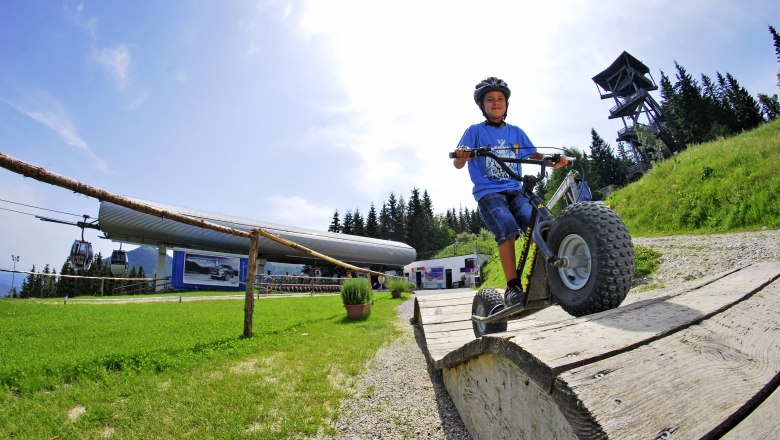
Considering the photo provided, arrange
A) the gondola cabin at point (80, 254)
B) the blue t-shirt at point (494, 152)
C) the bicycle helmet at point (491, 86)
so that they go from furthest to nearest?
the gondola cabin at point (80, 254) < the bicycle helmet at point (491, 86) < the blue t-shirt at point (494, 152)

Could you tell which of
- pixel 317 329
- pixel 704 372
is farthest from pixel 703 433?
pixel 317 329

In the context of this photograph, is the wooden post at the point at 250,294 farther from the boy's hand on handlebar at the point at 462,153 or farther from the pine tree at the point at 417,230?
the pine tree at the point at 417,230

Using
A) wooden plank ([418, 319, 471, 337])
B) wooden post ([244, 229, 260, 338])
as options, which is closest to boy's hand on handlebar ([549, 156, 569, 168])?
wooden plank ([418, 319, 471, 337])

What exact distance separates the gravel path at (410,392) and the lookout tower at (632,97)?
160 ft

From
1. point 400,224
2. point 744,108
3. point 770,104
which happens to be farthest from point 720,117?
point 400,224

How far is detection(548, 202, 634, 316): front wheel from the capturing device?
82.6 inches

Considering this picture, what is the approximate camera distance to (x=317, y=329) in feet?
22.6

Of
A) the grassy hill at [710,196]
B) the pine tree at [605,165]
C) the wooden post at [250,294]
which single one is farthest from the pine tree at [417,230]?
the wooden post at [250,294]

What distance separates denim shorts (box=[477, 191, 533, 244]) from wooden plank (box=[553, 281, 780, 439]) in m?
1.95

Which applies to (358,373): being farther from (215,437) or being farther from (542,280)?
(542,280)

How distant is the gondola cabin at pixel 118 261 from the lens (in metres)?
22.2

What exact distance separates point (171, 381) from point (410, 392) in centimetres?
249

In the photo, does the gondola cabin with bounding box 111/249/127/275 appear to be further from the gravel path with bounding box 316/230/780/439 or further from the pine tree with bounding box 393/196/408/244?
the pine tree with bounding box 393/196/408/244

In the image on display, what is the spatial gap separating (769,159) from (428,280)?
34.9 metres
